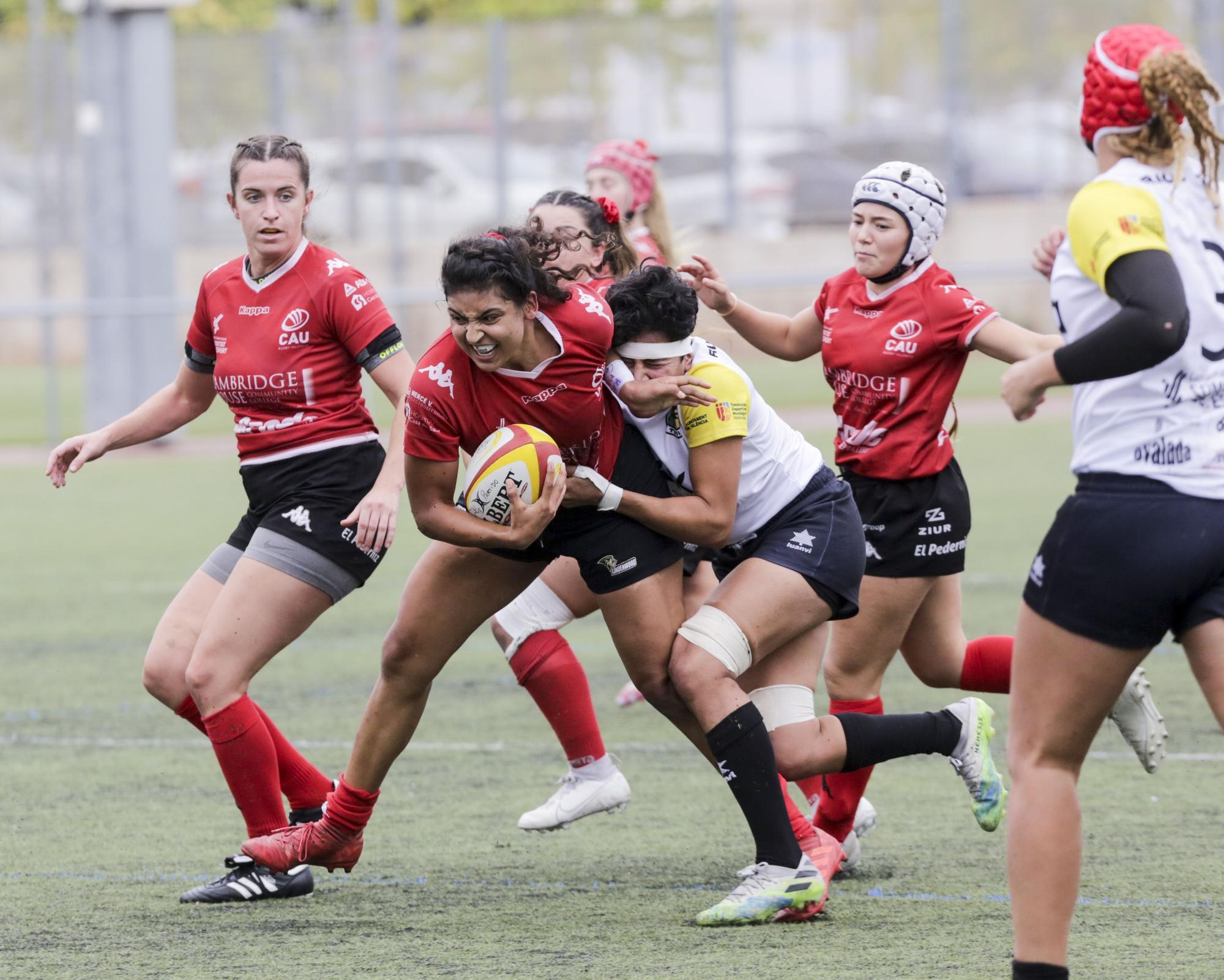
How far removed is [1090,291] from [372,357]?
89.3 inches

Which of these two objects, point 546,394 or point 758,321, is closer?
point 546,394

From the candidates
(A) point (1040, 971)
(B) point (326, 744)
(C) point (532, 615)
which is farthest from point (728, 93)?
(A) point (1040, 971)

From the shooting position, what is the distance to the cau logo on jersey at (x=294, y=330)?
500 centimetres

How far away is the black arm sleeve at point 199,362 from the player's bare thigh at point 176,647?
25.9 inches

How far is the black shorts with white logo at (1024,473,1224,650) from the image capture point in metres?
3.35

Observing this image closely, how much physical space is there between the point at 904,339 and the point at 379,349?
1.46 metres

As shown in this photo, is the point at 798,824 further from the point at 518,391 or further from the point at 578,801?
the point at 518,391

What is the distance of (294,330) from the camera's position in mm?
5004

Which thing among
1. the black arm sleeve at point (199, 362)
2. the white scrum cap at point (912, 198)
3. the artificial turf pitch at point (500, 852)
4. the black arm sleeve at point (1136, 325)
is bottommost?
the artificial turf pitch at point (500, 852)

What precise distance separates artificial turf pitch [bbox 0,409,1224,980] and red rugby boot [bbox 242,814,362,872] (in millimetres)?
123

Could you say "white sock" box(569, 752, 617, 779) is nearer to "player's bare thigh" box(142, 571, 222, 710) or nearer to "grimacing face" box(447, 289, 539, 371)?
"player's bare thigh" box(142, 571, 222, 710)

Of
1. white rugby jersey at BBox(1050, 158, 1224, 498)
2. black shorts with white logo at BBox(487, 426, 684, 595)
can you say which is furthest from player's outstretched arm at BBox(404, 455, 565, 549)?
white rugby jersey at BBox(1050, 158, 1224, 498)

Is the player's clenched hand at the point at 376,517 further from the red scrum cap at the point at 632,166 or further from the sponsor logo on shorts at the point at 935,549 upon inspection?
the red scrum cap at the point at 632,166

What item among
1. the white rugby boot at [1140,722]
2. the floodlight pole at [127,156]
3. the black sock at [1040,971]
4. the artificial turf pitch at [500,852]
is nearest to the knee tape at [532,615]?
the artificial turf pitch at [500,852]
